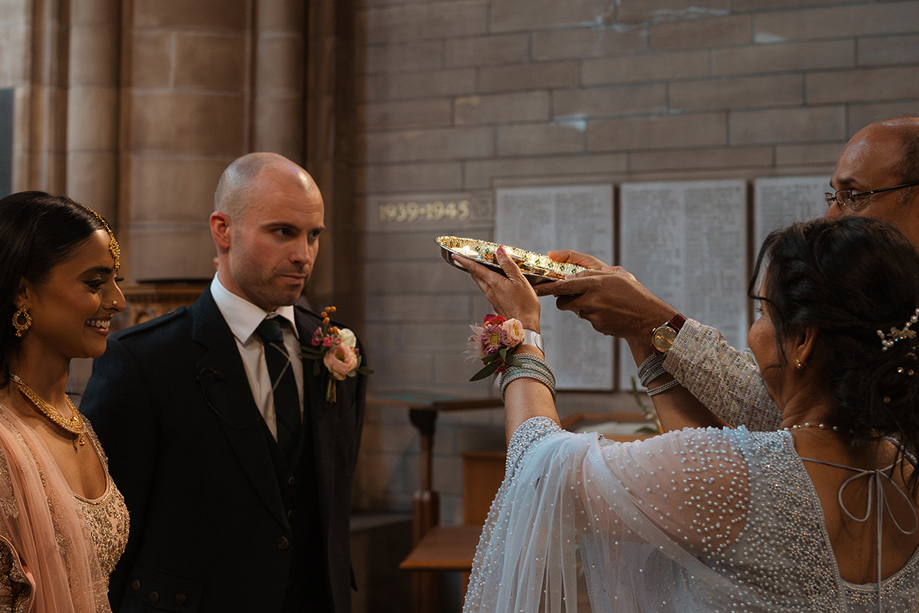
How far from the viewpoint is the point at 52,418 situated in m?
1.70

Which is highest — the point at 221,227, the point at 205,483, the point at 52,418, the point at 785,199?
the point at 785,199

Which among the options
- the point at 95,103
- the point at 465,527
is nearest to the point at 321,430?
the point at 465,527

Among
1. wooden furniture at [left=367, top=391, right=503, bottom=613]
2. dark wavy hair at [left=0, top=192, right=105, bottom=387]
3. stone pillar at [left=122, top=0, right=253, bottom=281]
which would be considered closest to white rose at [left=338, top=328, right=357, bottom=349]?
dark wavy hair at [left=0, top=192, right=105, bottom=387]

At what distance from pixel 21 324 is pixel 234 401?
0.63 m

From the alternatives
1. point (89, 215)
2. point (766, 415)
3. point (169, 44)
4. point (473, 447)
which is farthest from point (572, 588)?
point (169, 44)

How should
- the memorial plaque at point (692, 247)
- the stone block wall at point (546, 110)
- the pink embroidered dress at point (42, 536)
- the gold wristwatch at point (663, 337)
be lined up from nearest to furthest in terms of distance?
the pink embroidered dress at point (42, 536) < the gold wristwatch at point (663, 337) < the stone block wall at point (546, 110) < the memorial plaque at point (692, 247)

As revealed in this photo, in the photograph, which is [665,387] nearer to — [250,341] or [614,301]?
[614,301]

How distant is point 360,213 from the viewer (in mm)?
5758

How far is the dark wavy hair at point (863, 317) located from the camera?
1.25 m

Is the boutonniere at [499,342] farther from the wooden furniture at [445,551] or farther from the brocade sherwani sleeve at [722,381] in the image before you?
the wooden furniture at [445,551]

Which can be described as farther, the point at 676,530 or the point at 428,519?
the point at 428,519

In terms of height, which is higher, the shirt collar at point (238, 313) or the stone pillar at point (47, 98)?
the stone pillar at point (47, 98)

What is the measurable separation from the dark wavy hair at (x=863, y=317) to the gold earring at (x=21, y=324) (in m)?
1.43

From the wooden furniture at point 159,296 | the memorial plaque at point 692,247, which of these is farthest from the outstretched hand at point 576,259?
the memorial plaque at point 692,247
